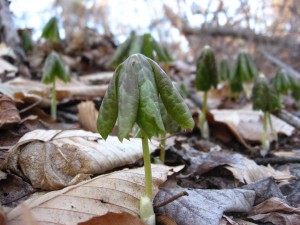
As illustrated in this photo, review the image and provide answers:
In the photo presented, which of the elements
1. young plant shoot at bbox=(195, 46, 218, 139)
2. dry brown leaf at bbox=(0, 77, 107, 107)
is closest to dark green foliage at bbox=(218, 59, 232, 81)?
young plant shoot at bbox=(195, 46, 218, 139)

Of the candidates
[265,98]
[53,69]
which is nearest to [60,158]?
[53,69]

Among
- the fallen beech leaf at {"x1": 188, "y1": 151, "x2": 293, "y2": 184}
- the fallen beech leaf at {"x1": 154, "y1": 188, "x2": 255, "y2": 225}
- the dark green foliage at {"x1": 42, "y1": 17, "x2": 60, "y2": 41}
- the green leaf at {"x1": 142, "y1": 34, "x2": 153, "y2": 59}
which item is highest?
the dark green foliage at {"x1": 42, "y1": 17, "x2": 60, "y2": 41}

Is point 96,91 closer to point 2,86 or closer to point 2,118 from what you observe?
point 2,86

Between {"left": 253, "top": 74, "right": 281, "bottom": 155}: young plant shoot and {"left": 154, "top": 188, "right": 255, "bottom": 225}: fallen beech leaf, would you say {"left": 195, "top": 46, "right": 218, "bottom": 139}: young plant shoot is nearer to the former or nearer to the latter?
{"left": 253, "top": 74, "right": 281, "bottom": 155}: young plant shoot

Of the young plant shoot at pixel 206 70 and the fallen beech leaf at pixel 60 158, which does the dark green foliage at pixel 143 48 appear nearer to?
the young plant shoot at pixel 206 70

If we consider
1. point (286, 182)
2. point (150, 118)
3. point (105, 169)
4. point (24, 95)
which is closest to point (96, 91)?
point (24, 95)

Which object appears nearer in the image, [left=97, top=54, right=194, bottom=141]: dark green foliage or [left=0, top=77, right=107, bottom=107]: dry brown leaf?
[left=97, top=54, right=194, bottom=141]: dark green foliage

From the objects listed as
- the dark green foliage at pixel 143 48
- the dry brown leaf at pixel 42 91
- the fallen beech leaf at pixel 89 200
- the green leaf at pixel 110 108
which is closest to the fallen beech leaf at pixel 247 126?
the dark green foliage at pixel 143 48

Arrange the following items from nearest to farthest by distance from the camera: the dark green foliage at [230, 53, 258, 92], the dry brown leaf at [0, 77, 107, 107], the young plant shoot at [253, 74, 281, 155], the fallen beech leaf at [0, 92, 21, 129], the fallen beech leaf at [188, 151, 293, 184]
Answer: the fallen beech leaf at [188, 151, 293, 184] → the fallen beech leaf at [0, 92, 21, 129] → the dry brown leaf at [0, 77, 107, 107] → the young plant shoot at [253, 74, 281, 155] → the dark green foliage at [230, 53, 258, 92]
